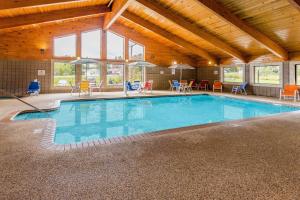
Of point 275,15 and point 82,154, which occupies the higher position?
point 275,15

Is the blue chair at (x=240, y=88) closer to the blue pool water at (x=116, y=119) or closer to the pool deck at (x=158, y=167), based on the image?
the blue pool water at (x=116, y=119)

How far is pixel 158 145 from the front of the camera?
2932 mm

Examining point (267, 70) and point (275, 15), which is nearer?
point (275, 15)

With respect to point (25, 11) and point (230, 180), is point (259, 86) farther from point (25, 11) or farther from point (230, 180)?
point (25, 11)

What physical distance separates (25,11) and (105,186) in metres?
8.10

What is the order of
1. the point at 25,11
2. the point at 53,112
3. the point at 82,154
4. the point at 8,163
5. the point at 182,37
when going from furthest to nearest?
the point at 182,37 < the point at 25,11 < the point at 53,112 < the point at 82,154 < the point at 8,163

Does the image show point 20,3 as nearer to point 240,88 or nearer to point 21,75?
point 21,75

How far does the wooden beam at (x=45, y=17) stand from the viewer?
747 cm

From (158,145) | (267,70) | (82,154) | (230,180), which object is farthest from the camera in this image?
(267,70)

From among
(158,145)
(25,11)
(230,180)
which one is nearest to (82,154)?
(158,145)

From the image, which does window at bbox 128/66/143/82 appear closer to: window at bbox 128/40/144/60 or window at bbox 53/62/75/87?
window at bbox 128/40/144/60

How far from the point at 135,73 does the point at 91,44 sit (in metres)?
3.21

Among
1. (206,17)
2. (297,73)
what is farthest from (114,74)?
(297,73)

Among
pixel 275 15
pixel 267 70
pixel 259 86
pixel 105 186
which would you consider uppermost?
pixel 275 15
